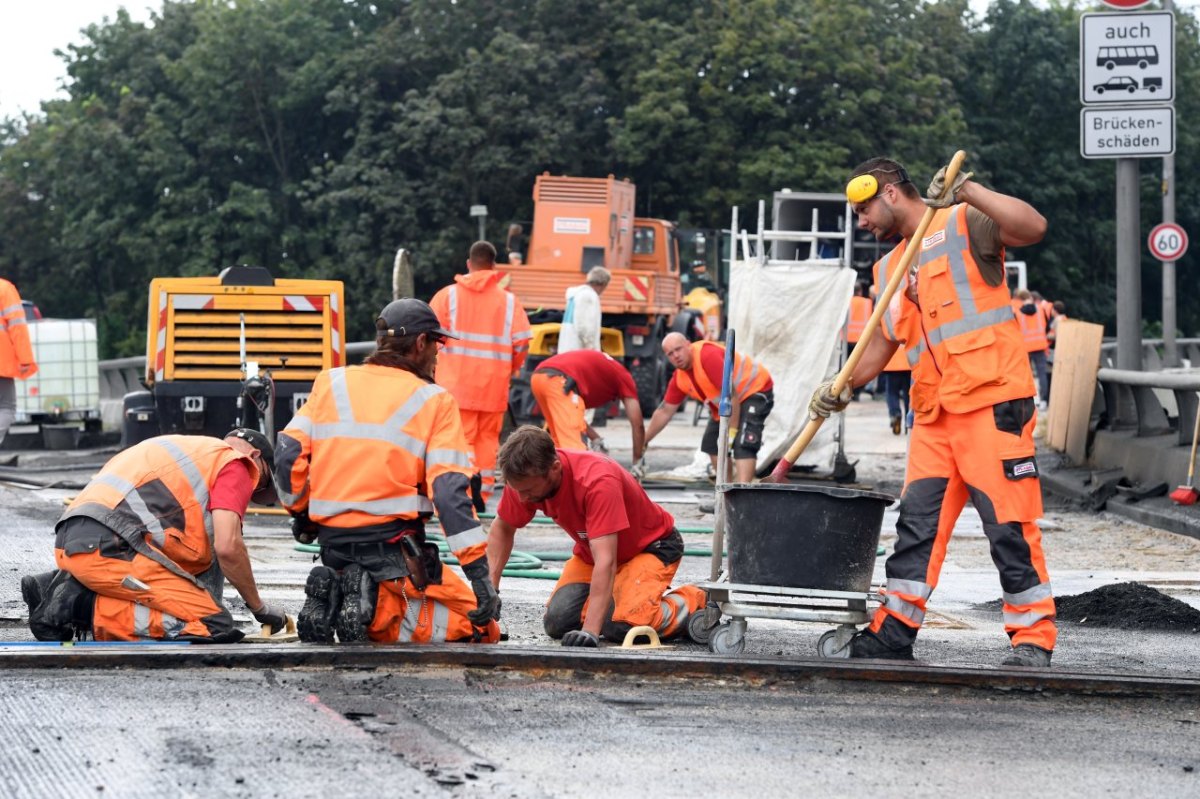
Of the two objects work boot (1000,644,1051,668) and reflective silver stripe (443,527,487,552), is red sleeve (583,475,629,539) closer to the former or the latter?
reflective silver stripe (443,527,487,552)

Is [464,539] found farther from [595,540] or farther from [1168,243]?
[1168,243]

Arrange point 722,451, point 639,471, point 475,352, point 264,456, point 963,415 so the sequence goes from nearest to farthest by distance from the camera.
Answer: point 963,415 → point 264,456 → point 722,451 → point 475,352 → point 639,471

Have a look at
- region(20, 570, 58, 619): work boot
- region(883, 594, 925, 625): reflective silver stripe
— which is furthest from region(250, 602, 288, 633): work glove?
region(883, 594, 925, 625): reflective silver stripe

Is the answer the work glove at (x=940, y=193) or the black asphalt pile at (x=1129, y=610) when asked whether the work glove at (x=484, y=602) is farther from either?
the black asphalt pile at (x=1129, y=610)

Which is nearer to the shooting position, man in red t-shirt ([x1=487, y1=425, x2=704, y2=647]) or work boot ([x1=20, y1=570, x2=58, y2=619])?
man in red t-shirt ([x1=487, y1=425, x2=704, y2=647])

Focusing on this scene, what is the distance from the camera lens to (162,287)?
14266mm

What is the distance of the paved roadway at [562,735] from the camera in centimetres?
464

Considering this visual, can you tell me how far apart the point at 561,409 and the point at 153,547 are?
6.50 meters

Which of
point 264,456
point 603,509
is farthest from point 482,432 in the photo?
point 603,509

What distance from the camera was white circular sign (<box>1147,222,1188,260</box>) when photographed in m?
20.8

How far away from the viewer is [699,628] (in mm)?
7336

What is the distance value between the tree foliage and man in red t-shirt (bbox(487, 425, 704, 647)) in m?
32.6

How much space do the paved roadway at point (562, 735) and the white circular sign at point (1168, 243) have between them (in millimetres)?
14756

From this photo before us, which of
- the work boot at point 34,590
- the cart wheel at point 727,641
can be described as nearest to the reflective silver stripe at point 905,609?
the cart wheel at point 727,641
